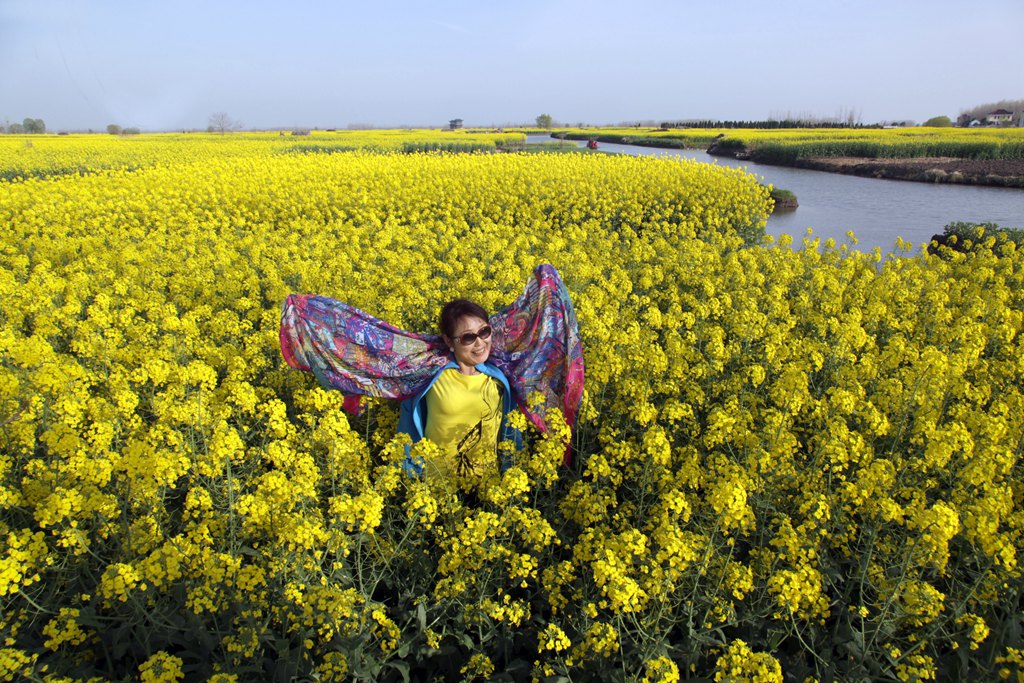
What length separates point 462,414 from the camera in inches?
148

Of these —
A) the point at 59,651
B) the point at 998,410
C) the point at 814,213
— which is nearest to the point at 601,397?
the point at 998,410

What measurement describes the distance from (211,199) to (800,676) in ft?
45.7

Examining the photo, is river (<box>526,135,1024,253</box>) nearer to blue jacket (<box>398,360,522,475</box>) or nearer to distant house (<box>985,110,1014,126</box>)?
blue jacket (<box>398,360,522,475</box>)

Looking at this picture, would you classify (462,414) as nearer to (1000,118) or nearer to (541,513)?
(541,513)

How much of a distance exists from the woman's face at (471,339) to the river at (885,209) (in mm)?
11178

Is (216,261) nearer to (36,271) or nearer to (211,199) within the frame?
(36,271)

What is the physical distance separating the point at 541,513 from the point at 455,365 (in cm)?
112

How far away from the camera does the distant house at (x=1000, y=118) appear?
9449cm

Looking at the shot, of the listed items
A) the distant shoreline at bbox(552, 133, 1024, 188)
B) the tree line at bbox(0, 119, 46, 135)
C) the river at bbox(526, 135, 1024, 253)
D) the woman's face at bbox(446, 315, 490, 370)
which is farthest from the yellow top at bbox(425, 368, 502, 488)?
the tree line at bbox(0, 119, 46, 135)

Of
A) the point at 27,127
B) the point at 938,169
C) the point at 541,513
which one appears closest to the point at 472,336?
the point at 541,513

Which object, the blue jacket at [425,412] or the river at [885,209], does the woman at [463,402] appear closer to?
the blue jacket at [425,412]

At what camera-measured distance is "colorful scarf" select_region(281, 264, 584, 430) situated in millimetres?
3932

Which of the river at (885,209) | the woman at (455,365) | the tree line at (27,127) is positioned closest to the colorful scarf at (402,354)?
the woman at (455,365)

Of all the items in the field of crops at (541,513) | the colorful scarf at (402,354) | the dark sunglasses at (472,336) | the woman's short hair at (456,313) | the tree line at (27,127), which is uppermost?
the tree line at (27,127)
